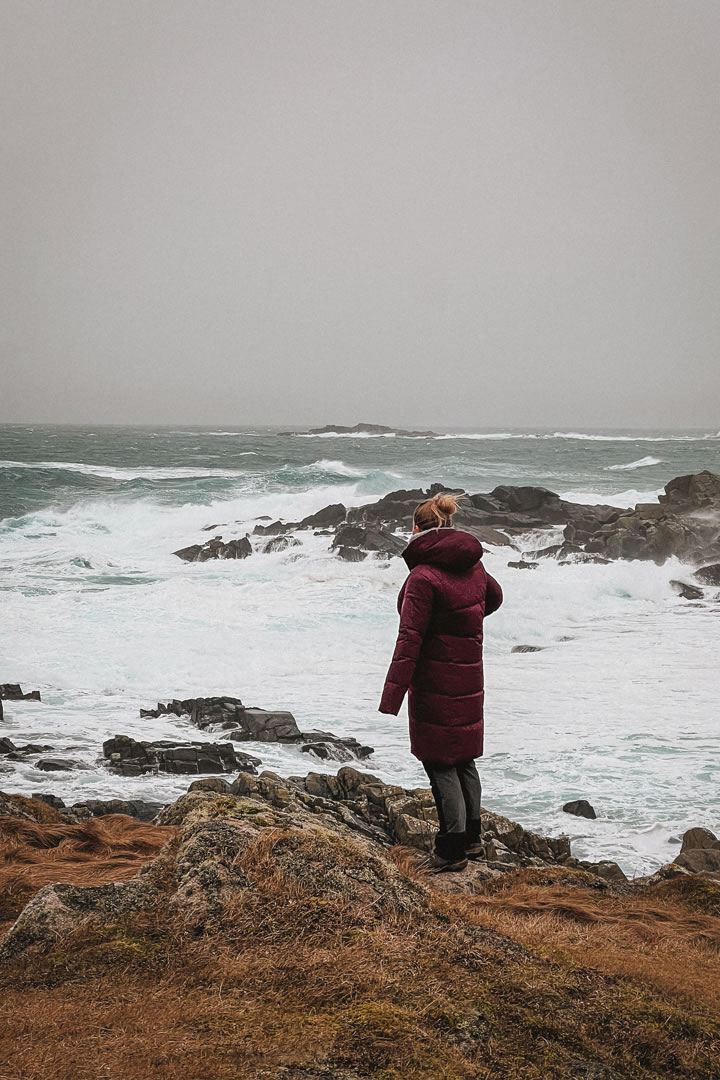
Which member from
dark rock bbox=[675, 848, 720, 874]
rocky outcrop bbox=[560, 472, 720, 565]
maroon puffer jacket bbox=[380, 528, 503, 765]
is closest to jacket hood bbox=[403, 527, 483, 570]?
maroon puffer jacket bbox=[380, 528, 503, 765]

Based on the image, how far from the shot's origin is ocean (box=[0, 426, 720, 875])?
944 cm

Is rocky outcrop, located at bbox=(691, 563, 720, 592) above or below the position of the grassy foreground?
below

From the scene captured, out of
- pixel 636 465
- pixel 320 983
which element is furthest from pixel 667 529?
pixel 320 983

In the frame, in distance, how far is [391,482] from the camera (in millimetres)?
39062

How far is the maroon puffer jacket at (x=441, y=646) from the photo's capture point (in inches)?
161

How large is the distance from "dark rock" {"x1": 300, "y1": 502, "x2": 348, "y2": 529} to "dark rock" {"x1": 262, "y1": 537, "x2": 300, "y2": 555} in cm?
178

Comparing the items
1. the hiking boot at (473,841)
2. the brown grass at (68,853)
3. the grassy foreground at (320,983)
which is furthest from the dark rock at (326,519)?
the grassy foreground at (320,983)

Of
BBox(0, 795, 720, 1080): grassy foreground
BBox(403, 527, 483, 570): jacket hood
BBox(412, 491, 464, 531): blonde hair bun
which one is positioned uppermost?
BBox(412, 491, 464, 531): blonde hair bun

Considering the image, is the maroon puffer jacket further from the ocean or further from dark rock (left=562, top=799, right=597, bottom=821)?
dark rock (left=562, top=799, right=597, bottom=821)

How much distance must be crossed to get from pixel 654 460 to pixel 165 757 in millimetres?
45116

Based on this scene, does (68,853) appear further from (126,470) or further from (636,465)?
(636,465)

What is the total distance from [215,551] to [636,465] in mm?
30543

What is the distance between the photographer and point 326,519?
28.2 metres

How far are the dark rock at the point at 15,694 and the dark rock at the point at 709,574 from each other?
16726 mm
